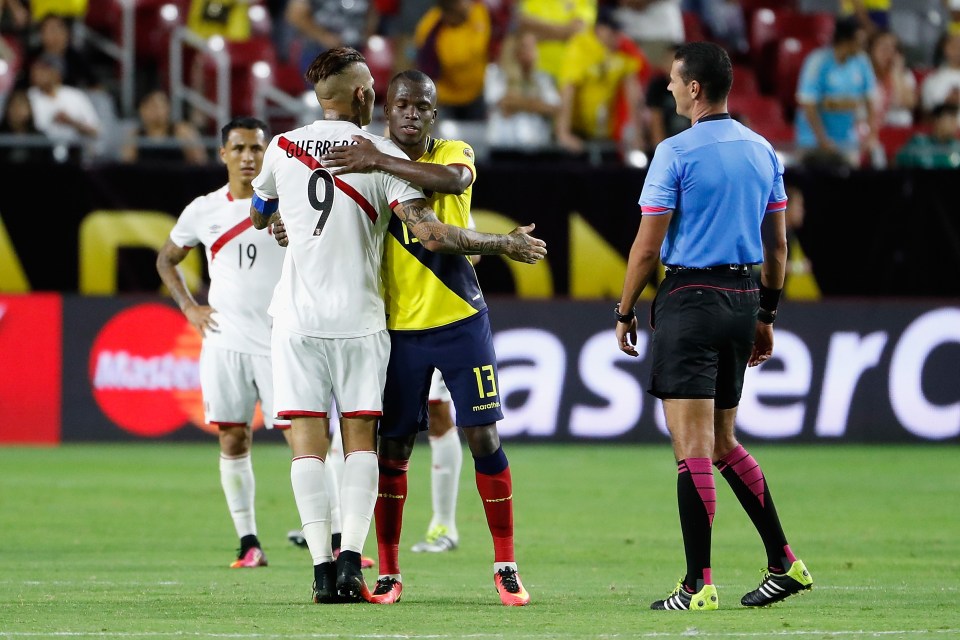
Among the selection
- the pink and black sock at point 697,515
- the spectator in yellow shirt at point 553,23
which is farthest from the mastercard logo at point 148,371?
the pink and black sock at point 697,515

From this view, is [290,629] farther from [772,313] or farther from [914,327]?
[914,327]

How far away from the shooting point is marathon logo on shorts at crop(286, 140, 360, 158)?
22.8ft

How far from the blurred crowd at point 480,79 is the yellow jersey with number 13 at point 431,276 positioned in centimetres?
896

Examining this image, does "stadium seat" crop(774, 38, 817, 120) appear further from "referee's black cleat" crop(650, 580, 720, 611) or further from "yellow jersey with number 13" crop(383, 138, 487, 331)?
"referee's black cleat" crop(650, 580, 720, 611)

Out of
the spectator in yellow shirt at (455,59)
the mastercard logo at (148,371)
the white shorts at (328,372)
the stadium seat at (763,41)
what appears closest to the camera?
the white shorts at (328,372)

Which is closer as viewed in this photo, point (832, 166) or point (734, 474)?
point (734, 474)

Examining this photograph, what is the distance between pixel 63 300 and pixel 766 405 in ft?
22.9

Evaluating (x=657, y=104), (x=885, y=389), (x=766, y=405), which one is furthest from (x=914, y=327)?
(x=657, y=104)

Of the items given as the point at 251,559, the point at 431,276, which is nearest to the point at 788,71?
the point at 251,559

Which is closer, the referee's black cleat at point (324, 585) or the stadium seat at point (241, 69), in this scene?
the referee's black cleat at point (324, 585)

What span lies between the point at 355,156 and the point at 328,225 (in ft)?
1.12

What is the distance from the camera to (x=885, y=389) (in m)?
16.1

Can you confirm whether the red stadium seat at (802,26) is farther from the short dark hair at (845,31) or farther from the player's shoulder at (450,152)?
the player's shoulder at (450,152)

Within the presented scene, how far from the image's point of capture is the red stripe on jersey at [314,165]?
6.99m
